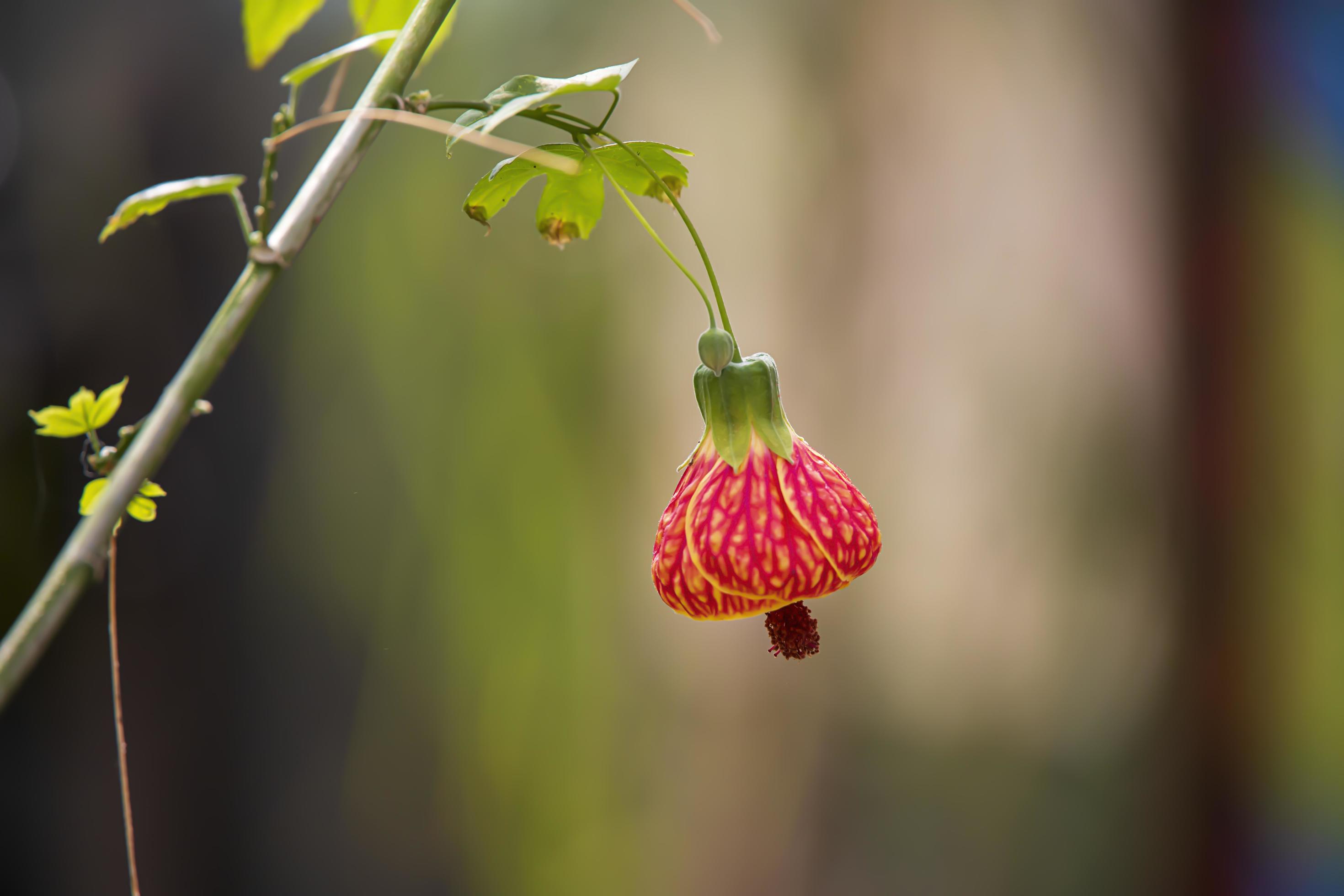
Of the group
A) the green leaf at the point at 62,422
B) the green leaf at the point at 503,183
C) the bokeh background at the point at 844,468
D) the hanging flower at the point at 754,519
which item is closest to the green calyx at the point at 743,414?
the hanging flower at the point at 754,519

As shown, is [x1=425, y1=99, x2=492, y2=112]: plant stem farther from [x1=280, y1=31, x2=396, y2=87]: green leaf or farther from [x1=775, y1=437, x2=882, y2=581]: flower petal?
[x1=775, y1=437, x2=882, y2=581]: flower petal

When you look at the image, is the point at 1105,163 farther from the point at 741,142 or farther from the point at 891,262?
the point at 741,142

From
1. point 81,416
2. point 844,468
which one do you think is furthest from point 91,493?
point 844,468

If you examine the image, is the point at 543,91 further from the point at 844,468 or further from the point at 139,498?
the point at 844,468

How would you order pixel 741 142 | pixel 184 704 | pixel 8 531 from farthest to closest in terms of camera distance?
1. pixel 741 142
2. pixel 184 704
3. pixel 8 531

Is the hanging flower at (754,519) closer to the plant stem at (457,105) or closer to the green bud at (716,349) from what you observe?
the green bud at (716,349)

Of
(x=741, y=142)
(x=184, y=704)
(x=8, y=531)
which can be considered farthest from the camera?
(x=741, y=142)

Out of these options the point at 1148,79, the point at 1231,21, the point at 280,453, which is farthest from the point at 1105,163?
the point at 280,453
